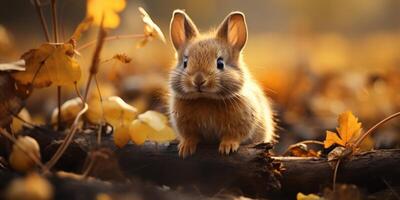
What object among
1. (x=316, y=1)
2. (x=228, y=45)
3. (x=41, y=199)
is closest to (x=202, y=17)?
(x=316, y=1)

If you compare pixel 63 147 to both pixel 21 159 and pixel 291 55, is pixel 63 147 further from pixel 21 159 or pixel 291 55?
pixel 291 55

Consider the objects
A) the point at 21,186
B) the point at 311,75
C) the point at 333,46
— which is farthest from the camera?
the point at 333,46

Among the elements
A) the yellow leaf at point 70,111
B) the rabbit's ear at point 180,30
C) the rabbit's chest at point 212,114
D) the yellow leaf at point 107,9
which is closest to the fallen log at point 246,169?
the rabbit's chest at point 212,114

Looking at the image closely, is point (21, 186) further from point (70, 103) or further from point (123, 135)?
point (70, 103)

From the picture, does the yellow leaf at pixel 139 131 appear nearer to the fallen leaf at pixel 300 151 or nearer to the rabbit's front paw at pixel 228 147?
the rabbit's front paw at pixel 228 147

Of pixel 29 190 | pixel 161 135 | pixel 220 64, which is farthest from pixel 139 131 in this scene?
pixel 29 190

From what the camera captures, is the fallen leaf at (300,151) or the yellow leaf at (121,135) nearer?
the yellow leaf at (121,135)

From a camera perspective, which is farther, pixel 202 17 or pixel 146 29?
pixel 202 17

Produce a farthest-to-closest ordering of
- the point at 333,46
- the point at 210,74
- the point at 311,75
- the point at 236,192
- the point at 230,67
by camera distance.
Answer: the point at 333,46
the point at 311,75
the point at 230,67
the point at 210,74
the point at 236,192
